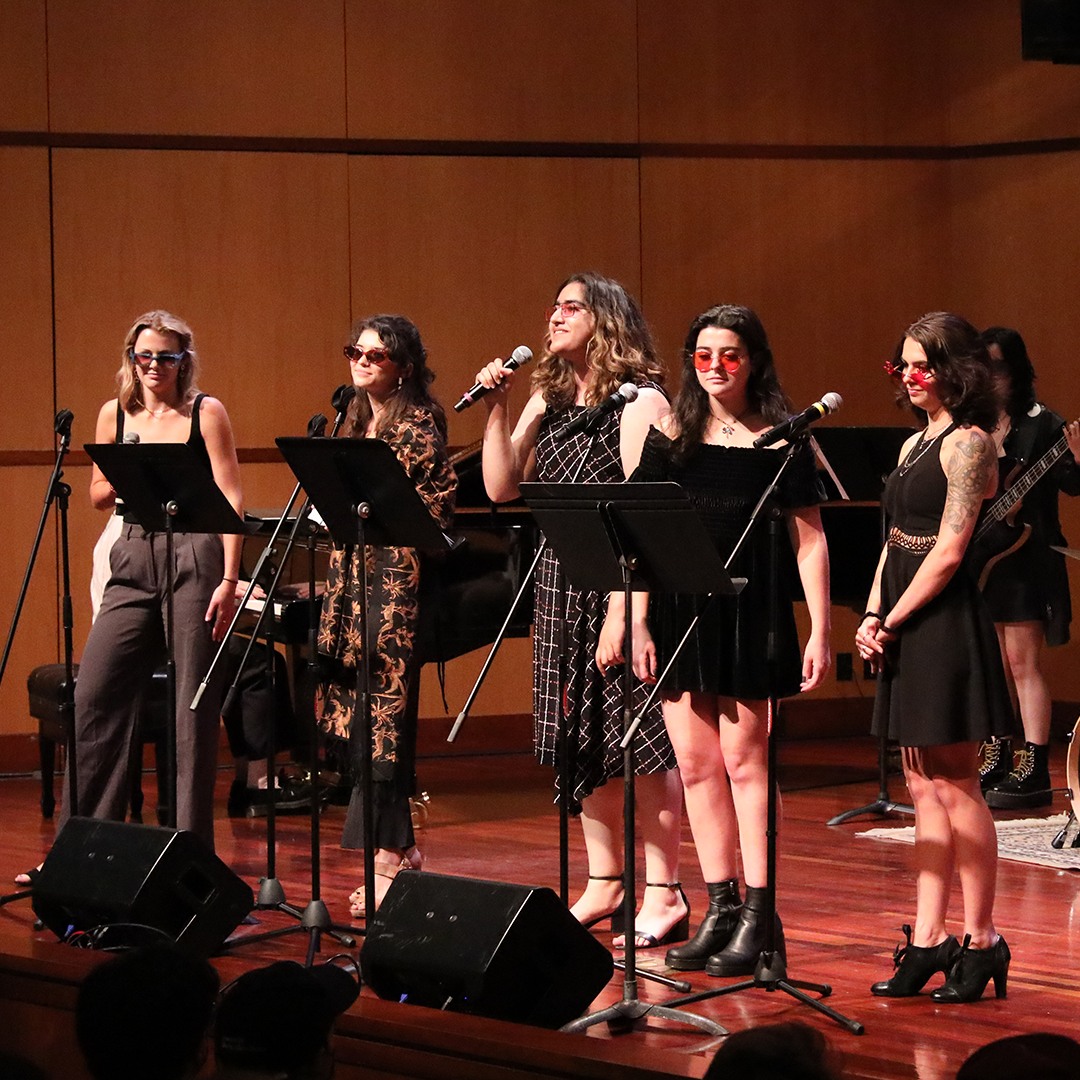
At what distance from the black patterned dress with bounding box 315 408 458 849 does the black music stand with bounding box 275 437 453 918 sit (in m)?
0.76

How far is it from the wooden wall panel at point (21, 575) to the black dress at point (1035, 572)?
3.85 metres

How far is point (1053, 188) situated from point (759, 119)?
1.37 metres

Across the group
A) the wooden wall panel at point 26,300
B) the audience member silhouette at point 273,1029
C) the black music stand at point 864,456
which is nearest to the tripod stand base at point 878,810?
the black music stand at point 864,456

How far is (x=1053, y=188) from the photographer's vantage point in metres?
8.66

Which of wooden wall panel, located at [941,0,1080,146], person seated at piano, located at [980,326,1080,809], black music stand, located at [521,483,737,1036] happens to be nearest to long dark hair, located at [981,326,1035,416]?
person seated at piano, located at [980,326,1080,809]

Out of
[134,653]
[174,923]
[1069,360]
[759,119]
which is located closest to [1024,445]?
[1069,360]

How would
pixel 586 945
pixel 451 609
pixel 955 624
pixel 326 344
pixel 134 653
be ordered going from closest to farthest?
pixel 586 945 < pixel 955 624 < pixel 134 653 < pixel 451 609 < pixel 326 344

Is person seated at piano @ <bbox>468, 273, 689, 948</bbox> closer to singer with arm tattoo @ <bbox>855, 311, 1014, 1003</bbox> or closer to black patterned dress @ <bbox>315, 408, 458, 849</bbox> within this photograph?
black patterned dress @ <bbox>315, 408, 458, 849</bbox>

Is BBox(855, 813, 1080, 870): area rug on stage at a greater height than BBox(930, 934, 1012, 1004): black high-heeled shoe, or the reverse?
BBox(930, 934, 1012, 1004): black high-heeled shoe

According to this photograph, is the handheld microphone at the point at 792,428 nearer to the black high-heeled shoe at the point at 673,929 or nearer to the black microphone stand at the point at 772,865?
the black microphone stand at the point at 772,865

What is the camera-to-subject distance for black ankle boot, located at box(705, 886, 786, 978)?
4289 millimetres

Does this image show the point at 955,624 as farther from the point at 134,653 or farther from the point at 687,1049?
the point at 134,653

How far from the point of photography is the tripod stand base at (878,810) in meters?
6.68

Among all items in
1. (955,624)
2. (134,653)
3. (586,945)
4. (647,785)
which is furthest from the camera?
(134,653)
